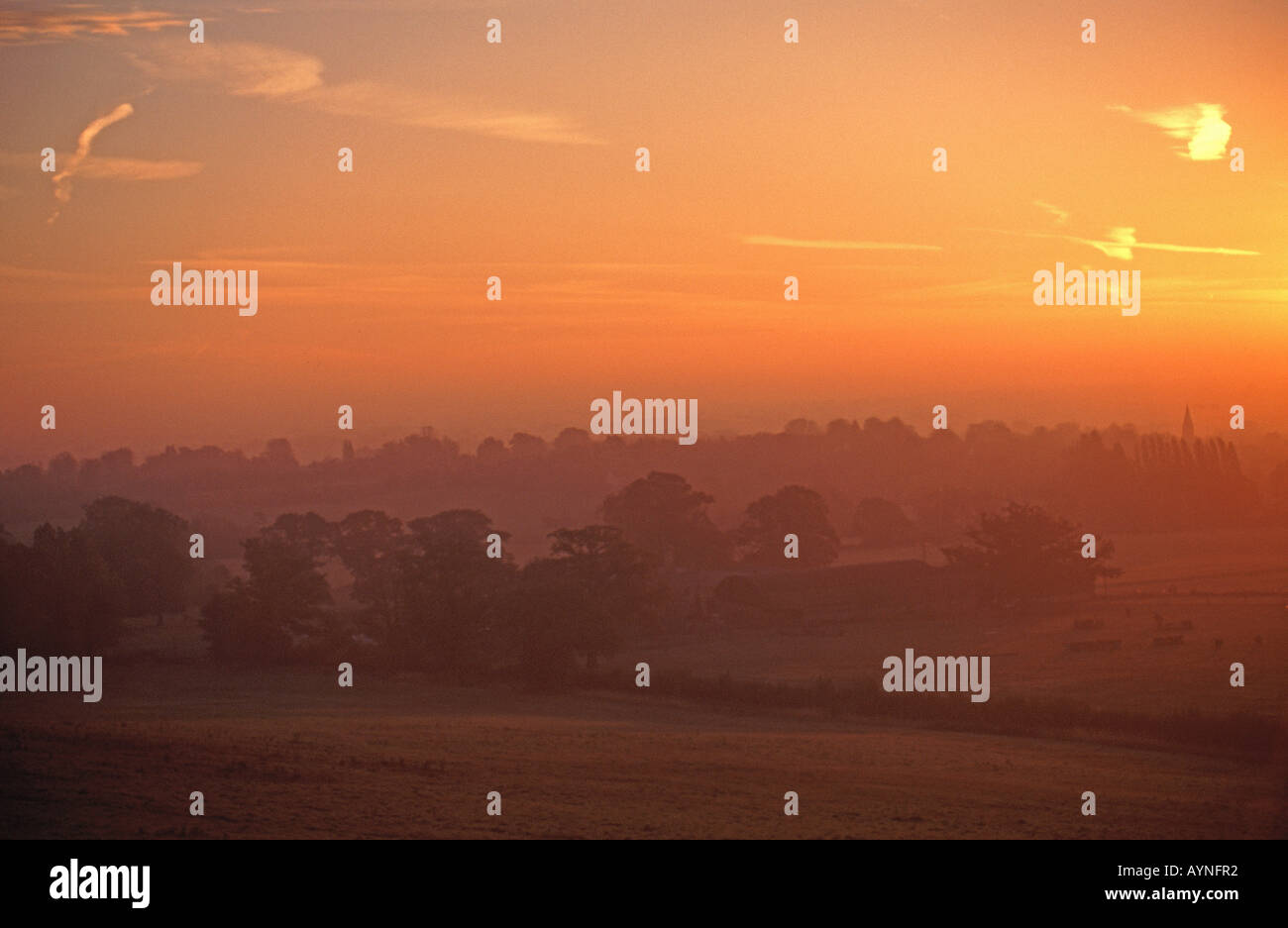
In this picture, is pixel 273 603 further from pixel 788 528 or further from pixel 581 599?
pixel 788 528

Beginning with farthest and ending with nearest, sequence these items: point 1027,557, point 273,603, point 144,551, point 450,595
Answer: point 1027,557 → point 144,551 → point 273,603 → point 450,595

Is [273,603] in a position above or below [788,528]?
below

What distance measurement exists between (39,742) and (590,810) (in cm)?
709

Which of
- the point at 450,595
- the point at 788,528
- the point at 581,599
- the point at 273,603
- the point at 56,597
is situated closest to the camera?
the point at 56,597

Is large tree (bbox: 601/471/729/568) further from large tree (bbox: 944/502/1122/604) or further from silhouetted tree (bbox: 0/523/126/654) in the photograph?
silhouetted tree (bbox: 0/523/126/654)

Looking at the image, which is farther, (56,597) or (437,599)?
(437,599)

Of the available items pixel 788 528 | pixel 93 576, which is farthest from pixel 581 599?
pixel 788 528

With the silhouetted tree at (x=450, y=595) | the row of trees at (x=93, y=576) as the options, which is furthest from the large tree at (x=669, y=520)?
the row of trees at (x=93, y=576)

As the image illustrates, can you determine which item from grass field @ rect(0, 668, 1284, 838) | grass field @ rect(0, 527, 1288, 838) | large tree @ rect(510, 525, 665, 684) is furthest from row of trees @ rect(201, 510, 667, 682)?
grass field @ rect(0, 668, 1284, 838)

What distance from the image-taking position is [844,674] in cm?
2534

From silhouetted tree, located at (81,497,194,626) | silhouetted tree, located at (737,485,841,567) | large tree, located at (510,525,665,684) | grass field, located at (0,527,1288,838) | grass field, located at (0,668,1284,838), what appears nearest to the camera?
grass field, located at (0,668,1284,838)

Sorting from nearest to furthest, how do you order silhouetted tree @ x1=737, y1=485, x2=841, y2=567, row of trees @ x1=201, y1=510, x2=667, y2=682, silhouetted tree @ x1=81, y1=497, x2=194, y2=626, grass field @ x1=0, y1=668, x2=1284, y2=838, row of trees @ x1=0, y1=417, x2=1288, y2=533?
grass field @ x1=0, y1=668, x2=1284, y2=838 < row of trees @ x1=201, y1=510, x2=667, y2=682 < silhouetted tree @ x1=81, y1=497, x2=194, y2=626 < row of trees @ x1=0, y1=417, x2=1288, y2=533 < silhouetted tree @ x1=737, y1=485, x2=841, y2=567
